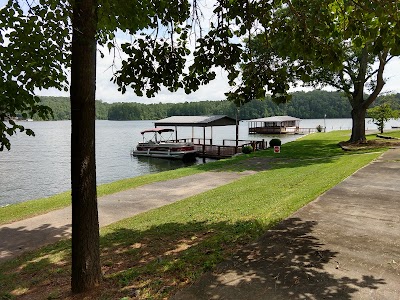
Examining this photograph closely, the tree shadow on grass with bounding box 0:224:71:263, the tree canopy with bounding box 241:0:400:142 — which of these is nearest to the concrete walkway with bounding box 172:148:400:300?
the tree canopy with bounding box 241:0:400:142

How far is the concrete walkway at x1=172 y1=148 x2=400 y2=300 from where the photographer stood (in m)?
3.69

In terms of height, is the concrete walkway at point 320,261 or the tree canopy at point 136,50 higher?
the tree canopy at point 136,50

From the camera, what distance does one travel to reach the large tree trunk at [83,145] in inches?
157

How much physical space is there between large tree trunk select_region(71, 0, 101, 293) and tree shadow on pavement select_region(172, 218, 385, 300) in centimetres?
129

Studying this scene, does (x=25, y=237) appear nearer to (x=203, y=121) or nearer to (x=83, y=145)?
(x=83, y=145)

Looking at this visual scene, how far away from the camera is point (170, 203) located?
1088 cm

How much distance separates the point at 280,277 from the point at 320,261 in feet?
2.33

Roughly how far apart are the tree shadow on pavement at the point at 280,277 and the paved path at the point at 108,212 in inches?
191

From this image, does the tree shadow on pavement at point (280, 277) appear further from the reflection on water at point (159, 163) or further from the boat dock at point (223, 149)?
the boat dock at point (223, 149)

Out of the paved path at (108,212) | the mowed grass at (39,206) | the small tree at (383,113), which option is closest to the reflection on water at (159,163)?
the mowed grass at (39,206)

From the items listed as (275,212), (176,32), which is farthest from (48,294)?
(176,32)

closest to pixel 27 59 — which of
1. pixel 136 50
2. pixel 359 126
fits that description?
pixel 136 50

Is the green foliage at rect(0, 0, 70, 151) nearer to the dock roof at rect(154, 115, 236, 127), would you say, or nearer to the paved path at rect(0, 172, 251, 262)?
the paved path at rect(0, 172, 251, 262)

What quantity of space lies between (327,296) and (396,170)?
861 cm
